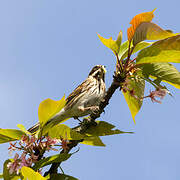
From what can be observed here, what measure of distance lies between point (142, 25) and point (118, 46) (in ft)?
1.28

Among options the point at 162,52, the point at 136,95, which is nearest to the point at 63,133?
the point at 136,95

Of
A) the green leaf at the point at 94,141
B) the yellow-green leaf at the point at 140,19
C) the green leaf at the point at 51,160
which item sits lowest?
the green leaf at the point at 51,160

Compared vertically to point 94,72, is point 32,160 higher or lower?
lower

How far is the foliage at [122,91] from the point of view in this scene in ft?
9.73

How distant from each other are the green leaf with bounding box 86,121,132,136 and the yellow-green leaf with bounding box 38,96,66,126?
53 cm

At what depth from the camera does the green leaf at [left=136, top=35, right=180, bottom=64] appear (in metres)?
3.17

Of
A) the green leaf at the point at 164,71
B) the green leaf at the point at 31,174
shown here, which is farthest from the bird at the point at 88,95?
the green leaf at the point at 31,174

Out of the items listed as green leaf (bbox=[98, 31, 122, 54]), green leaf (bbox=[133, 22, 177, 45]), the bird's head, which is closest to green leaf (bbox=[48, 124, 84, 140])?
green leaf (bbox=[98, 31, 122, 54])

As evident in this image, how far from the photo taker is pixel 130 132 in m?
3.07

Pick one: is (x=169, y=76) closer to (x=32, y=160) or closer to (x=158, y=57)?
(x=158, y=57)

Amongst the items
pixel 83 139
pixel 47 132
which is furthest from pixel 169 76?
pixel 47 132

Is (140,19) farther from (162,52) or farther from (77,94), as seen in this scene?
(77,94)

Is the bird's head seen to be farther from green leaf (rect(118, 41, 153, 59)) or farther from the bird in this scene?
green leaf (rect(118, 41, 153, 59))

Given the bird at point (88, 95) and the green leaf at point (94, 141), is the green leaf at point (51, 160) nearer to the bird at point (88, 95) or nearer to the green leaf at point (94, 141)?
the green leaf at point (94, 141)
